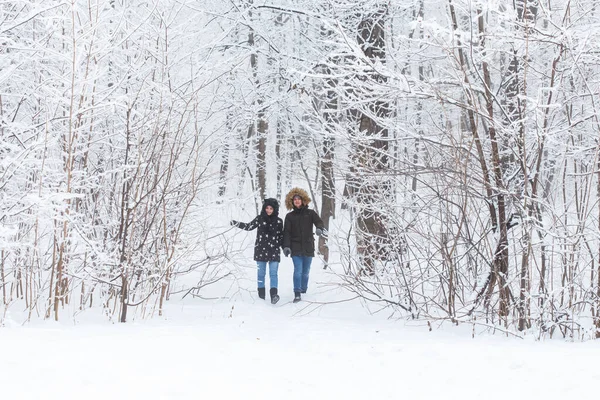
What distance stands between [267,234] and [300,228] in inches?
17.4

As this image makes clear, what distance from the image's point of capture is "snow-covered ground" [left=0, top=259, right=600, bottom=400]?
324 centimetres

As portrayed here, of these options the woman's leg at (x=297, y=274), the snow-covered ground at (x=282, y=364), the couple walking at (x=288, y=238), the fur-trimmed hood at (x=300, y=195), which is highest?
the fur-trimmed hood at (x=300, y=195)

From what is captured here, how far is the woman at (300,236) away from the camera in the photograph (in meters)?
7.52

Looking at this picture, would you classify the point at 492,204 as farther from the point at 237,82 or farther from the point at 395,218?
the point at 237,82

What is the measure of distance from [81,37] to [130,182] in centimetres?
136

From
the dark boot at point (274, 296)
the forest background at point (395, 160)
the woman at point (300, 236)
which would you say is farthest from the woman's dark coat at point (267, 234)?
the forest background at point (395, 160)

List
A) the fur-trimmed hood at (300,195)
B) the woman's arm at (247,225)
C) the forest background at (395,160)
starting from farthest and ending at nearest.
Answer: the fur-trimmed hood at (300,195)
the woman's arm at (247,225)
the forest background at (395,160)

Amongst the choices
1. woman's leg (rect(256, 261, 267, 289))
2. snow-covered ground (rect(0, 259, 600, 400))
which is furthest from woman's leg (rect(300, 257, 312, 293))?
snow-covered ground (rect(0, 259, 600, 400))

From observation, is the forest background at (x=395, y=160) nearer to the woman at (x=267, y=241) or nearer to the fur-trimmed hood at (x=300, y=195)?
the woman at (x=267, y=241)

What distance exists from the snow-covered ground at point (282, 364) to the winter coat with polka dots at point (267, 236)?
2453 mm

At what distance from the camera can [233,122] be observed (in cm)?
1041

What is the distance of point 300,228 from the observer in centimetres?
765

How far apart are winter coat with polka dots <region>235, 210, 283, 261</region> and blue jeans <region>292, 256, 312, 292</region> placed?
25 cm

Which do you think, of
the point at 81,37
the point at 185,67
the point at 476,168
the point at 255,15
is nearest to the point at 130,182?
the point at 81,37
